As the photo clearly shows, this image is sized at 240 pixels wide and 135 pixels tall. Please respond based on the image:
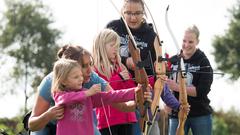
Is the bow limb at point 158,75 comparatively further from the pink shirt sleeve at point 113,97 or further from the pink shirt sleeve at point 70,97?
the pink shirt sleeve at point 70,97

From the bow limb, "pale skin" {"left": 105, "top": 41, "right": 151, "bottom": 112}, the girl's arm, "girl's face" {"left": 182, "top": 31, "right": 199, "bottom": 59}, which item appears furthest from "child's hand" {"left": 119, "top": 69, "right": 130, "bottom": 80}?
"girl's face" {"left": 182, "top": 31, "right": 199, "bottom": 59}

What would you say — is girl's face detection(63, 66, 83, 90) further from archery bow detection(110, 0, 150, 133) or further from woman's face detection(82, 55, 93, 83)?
archery bow detection(110, 0, 150, 133)

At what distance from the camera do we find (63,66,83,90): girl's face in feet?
18.5

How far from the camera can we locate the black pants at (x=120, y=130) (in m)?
6.54

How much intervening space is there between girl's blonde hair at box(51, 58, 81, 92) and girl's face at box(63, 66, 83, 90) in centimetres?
2

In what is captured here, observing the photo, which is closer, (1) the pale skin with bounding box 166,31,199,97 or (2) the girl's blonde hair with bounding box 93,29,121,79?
(2) the girl's blonde hair with bounding box 93,29,121,79

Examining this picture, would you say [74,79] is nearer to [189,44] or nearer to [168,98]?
[168,98]

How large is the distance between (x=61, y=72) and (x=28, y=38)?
2388 centimetres

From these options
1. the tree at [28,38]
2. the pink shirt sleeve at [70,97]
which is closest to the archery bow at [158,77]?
the pink shirt sleeve at [70,97]

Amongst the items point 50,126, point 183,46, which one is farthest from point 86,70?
point 183,46

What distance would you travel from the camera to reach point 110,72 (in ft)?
21.0

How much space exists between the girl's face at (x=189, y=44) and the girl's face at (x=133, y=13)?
0.88 meters

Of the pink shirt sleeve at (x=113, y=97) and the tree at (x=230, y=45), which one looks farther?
the tree at (x=230, y=45)

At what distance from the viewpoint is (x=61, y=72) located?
566 centimetres
